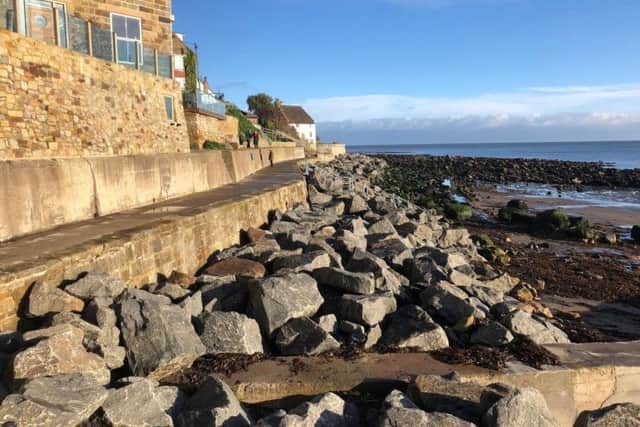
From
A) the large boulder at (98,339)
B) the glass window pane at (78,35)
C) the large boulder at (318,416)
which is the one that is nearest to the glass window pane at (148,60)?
the glass window pane at (78,35)

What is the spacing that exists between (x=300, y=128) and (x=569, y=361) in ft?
187

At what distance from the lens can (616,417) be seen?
3240mm

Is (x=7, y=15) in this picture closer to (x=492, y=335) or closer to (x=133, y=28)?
(x=133, y=28)

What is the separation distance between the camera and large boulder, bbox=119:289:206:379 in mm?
3629

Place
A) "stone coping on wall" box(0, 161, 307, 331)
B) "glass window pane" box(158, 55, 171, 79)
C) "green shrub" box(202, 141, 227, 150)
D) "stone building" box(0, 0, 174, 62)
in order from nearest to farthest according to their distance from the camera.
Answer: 1. "stone coping on wall" box(0, 161, 307, 331)
2. "stone building" box(0, 0, 174, 62)
3. "glass window pane" box(158, 55, 171, 79)
4. "green shrub" box(202, 141, 227, 150)

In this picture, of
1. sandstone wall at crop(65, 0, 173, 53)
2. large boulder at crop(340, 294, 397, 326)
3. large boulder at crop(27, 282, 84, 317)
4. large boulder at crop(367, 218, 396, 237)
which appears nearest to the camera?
large boulder at crop(27, 282, 84, 317)

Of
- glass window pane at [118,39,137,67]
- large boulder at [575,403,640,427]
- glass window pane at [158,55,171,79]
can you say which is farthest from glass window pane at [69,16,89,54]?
large boulder at [575,403,640,427]

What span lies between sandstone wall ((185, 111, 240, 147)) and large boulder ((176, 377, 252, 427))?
1787cm

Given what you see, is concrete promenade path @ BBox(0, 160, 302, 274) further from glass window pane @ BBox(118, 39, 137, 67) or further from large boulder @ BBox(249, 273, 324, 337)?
glass window pane @ BBox(118, 39, 137, 67)

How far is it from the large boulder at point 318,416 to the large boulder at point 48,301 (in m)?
2.03

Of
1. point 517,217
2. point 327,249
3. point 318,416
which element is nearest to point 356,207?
point 327,249

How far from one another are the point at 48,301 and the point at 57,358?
0.91 metres

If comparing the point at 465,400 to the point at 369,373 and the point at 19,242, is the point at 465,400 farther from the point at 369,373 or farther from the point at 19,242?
the point at 19,242

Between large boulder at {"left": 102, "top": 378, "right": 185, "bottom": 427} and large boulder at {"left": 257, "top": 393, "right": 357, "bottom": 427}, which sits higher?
large boulder at {"left": 102, "top": 378, "right": 185, "bottom": 427}
